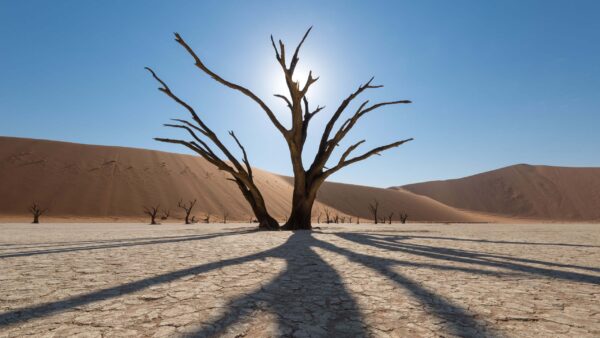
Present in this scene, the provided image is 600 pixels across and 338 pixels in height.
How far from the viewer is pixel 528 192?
5700 centimetres

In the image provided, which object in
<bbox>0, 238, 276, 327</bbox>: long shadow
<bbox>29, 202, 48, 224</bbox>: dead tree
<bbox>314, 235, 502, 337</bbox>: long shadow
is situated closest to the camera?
<bbox>314, 235, 502, 337</bbox>: long shadow

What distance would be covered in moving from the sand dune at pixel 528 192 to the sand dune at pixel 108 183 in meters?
35.0

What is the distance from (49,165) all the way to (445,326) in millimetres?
38929

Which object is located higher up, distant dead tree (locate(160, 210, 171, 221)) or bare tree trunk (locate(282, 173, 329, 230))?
bare tree trunk (locate(282, 173, 329, 230))

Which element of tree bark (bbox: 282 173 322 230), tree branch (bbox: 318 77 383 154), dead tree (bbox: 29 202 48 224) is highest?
tree branch (bbox: 318 77 383 154)

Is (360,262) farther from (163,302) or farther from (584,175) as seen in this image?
(584,175)

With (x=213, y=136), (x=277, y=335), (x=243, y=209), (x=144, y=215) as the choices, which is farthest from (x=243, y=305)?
(x=243, y=209)

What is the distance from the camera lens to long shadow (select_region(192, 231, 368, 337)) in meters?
1.72

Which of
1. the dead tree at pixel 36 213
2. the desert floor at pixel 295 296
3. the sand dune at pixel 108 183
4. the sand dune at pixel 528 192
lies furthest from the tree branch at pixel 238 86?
the sand dune at pixel 528 192

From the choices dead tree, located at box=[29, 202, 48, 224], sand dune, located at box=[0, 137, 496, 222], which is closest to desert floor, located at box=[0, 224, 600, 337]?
dead tree, located at box=[29, 202, 48, 224]

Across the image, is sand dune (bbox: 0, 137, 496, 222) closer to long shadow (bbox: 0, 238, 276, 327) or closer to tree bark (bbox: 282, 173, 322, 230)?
tree bark (bbox: 282, 173, 322, 230)

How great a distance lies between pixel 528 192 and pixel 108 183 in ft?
214

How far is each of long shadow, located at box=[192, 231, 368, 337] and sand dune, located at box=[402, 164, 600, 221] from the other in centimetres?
5972

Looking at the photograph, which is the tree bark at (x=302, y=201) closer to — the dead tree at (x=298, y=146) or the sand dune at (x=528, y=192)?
the dead tree at (x=298, y=146)
